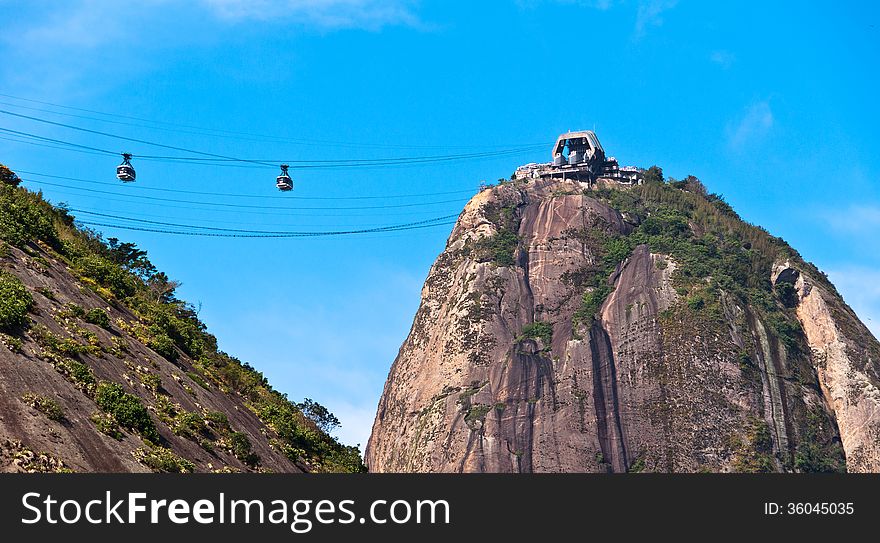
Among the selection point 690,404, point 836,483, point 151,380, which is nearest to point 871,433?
point 690,404

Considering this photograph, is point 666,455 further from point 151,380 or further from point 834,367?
point 151,380

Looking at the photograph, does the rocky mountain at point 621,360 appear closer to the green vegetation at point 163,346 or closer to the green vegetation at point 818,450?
the green vegetation at point 818,450

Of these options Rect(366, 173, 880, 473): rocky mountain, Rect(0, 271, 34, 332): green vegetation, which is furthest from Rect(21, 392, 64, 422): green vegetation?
Rect(366, 173, 880, 473): rocky mountain

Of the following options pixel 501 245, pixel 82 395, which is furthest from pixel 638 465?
pixel 82 395

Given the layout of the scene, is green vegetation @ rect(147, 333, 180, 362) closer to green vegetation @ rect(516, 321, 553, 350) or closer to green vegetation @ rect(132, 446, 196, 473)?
green vegetation @ rect(132, 446, 196, 473)

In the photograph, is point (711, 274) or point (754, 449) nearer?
point (754, 449)

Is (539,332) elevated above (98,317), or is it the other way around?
(539,332)

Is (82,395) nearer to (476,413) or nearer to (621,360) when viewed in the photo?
(476,413)
